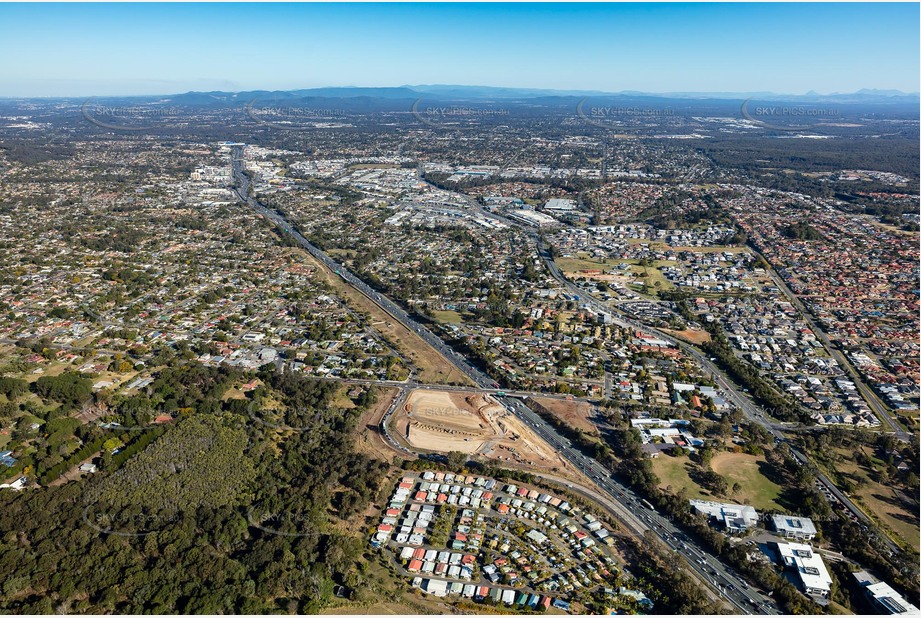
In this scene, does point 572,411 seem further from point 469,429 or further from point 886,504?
point 886,504

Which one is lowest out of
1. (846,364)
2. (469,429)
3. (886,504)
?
(886,504)

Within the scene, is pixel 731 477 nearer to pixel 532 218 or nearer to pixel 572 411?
pixel 572 411

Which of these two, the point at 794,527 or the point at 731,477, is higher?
the point at 794,527

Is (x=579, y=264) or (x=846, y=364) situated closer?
(x=846, y=364)

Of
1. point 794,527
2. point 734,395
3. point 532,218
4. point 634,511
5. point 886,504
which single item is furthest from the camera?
point 532,218

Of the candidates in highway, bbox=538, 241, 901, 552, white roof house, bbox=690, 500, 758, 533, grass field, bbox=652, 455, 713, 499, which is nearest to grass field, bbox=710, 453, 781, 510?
white roof house, bbox=690, 500, 758, 533

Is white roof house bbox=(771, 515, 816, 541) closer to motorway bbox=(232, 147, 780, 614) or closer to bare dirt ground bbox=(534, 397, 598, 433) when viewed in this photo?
motorway bbox=(232, 147, 780, 614)

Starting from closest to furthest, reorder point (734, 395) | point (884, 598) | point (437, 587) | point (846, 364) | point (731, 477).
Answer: point (884, 598), point (437, 587), point (731, 477), point (734, 395), point (846, 364)

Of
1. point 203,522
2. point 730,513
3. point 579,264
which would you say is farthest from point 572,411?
point 579,264
